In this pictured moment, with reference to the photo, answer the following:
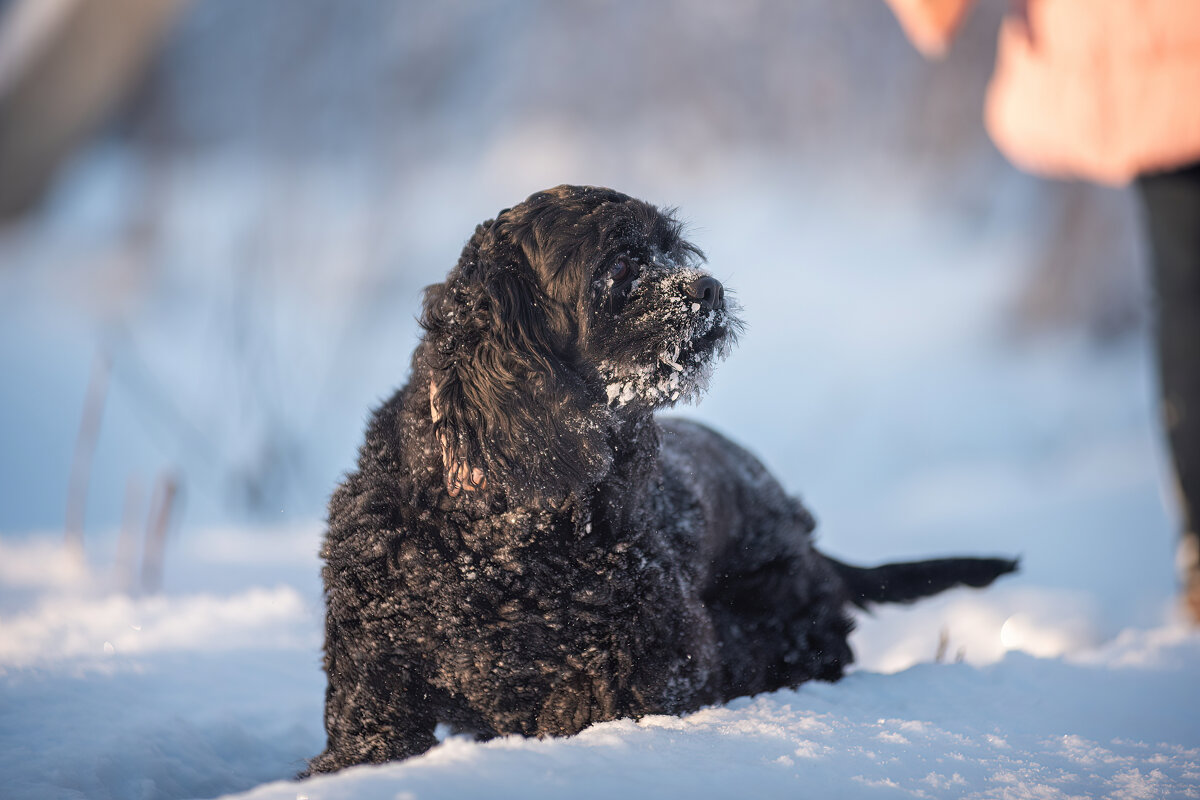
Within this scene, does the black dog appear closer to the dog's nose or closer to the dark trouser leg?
the dog's nose

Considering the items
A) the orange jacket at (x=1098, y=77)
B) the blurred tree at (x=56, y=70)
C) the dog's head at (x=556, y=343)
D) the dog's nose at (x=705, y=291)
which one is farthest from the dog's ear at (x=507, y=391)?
the blurred tree at (x=56, y=70)

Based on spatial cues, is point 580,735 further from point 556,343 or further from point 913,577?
point 913,577

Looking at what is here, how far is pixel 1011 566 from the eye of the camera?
2941mm

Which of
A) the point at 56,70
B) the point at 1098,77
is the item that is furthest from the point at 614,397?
the point at 56,70

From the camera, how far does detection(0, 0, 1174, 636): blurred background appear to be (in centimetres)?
688

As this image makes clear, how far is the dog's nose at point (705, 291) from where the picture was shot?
7.07 feet

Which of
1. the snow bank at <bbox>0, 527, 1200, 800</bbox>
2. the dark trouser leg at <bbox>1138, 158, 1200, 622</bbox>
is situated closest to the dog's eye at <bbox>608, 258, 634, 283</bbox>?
the snow bank at <bbox>0, 527, 1200, 800</bbox>

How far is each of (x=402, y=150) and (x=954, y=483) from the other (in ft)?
23.2

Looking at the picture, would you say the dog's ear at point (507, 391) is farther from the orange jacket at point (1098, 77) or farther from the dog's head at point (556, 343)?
the orange jacket at point (1098, 77)

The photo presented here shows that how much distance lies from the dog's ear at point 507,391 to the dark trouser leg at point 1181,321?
3454mm

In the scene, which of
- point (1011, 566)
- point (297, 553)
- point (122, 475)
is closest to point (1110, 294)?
point (1011, 566)

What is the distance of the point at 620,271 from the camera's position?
7.38 feet

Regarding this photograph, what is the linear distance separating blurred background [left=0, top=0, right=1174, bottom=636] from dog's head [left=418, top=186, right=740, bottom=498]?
407 centimetres

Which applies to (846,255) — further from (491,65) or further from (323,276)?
(323,276)
